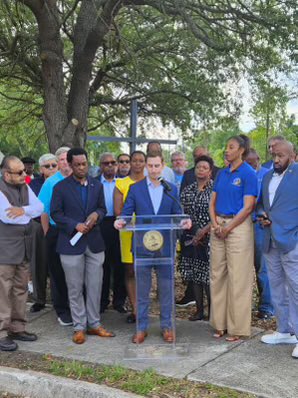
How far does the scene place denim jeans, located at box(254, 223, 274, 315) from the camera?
652cm

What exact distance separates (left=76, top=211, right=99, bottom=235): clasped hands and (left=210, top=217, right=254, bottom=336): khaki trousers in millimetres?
1254

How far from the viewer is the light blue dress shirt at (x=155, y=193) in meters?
5.63

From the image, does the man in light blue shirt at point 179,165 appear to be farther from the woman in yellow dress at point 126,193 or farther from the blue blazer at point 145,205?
the blue blazer at point 145,205

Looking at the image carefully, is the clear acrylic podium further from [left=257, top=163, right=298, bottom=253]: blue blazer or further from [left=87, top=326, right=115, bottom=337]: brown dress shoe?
[left=257, top=163, right=298, bottom=253]: blue blazer

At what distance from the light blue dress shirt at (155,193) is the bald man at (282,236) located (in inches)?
40.3

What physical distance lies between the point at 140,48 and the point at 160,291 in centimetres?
779

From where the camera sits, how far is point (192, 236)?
249 inches

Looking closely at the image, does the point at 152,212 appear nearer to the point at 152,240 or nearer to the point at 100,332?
the point at 152,240

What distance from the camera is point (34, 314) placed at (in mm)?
6801

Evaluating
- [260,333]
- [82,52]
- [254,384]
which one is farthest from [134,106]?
[254,384]

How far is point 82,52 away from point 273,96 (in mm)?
4435

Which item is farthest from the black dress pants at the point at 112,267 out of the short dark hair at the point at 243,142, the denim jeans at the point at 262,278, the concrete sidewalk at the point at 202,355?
the short dark hair at the point at 243,142

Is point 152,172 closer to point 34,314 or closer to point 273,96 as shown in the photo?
point 34,314

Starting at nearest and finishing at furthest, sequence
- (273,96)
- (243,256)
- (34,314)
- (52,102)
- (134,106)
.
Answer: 1. (243,256)
2. (34,314)
3. (52,102)
4. (134,106)
5. (273,96)
